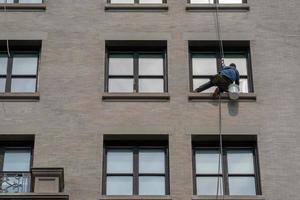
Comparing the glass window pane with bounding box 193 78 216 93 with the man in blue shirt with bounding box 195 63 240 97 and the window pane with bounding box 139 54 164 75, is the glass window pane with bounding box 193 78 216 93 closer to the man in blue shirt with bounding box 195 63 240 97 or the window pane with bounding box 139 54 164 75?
the man in blue shirt with bounding box 195 63 240 97

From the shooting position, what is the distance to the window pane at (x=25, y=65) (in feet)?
88.5

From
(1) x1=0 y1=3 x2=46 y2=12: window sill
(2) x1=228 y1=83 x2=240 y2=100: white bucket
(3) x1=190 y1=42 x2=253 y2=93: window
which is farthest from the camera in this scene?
(1) x1=0 y1=3 x2=46 y2=12: window sill

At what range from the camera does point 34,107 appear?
25.6 meters

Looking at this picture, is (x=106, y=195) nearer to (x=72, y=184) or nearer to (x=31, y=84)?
(x=72, y=184)

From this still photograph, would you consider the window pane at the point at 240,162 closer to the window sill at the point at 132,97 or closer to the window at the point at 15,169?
the window sill at the point at 132,97

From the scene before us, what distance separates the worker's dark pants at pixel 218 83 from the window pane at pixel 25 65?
215 inches

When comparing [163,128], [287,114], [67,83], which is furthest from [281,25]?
[67,83]

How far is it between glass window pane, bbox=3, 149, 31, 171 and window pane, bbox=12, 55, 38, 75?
288cm

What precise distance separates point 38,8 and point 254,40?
7226 mm

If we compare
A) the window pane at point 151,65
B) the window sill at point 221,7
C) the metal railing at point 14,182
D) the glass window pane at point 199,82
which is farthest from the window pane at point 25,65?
the window sill at point 221,7

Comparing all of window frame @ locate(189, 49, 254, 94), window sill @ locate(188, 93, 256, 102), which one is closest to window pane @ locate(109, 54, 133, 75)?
window frame @ locate(189, 49, 254, 94)

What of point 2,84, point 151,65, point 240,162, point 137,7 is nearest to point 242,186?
point 240,162

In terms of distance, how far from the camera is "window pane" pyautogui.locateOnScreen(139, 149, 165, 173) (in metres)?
25.0

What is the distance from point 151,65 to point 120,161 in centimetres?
367
